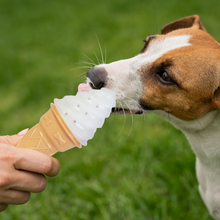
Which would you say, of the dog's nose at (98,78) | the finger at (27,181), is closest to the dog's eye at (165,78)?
the dog's nose at (98,78)

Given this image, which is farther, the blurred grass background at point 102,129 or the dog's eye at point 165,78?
the blurred grass background at point 102,129

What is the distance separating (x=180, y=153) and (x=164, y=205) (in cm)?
78

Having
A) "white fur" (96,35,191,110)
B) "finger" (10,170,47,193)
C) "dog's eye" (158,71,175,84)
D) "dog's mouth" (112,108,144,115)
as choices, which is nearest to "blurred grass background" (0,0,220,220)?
"white fur" (96,35,191,110)

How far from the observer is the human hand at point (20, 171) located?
124 centimetres

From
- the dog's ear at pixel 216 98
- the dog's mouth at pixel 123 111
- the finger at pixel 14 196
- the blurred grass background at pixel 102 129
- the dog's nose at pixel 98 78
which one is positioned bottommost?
the blurred grass background at pixel 102 129

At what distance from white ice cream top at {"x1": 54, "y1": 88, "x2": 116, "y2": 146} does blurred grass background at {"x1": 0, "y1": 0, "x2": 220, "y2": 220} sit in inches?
55.7

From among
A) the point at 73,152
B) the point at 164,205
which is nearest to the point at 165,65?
the point at 164,205

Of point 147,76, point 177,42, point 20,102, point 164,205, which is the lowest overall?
point 164,205

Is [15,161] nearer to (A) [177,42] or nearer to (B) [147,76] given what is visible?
(B) [147,76]

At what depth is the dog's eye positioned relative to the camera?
5.97 feet

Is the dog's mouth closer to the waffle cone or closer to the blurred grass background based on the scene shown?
the waffle cone

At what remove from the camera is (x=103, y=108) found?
1.49 metres

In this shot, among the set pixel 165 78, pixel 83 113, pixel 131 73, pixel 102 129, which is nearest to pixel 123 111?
pixel 131 73

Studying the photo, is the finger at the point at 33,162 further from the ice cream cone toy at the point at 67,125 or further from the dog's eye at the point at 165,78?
the dog's eye at the point at 165,78
